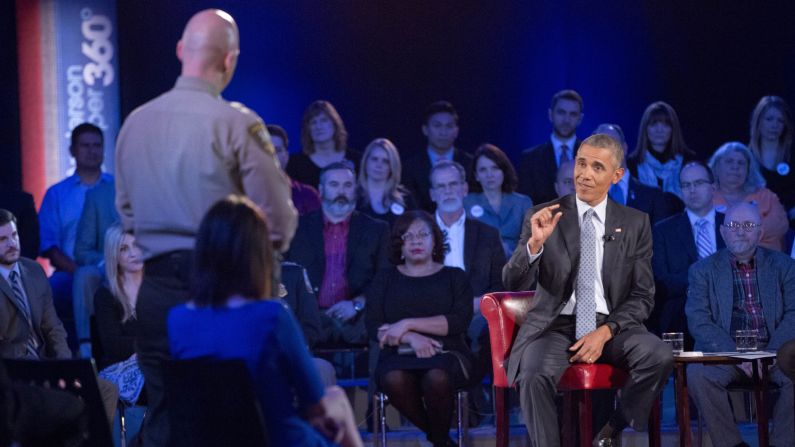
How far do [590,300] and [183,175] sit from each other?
7.00 feet

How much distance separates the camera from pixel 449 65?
30.0ft

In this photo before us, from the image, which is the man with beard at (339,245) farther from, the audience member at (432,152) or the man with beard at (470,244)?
the audience member at (432,152)

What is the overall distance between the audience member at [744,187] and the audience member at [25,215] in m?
4.05

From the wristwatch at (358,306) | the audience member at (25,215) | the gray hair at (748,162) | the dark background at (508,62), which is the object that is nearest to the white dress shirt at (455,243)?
the wristwatch at (358,306)

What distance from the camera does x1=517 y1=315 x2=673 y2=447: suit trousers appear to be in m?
4.69

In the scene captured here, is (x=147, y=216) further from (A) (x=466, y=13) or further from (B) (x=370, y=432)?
(A) (x=466, y=13)

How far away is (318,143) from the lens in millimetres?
7609

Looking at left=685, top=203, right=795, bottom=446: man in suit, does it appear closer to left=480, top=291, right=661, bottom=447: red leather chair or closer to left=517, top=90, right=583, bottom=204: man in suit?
left=480, top=291, right=661, bottom=447: red leather chair

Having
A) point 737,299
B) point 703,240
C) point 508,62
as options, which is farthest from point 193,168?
point 508,62

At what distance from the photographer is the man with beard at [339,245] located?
6668 mm

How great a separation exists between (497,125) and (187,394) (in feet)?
21.3

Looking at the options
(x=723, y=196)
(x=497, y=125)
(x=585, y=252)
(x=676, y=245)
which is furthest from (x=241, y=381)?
(x=497, y=125)

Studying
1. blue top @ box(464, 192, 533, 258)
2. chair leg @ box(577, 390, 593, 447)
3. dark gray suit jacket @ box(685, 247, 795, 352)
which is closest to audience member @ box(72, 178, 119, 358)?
blue top @ box(464, 192, 533, 258)

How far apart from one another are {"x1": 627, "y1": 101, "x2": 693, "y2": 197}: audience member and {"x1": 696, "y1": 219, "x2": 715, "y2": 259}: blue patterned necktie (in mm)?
713
